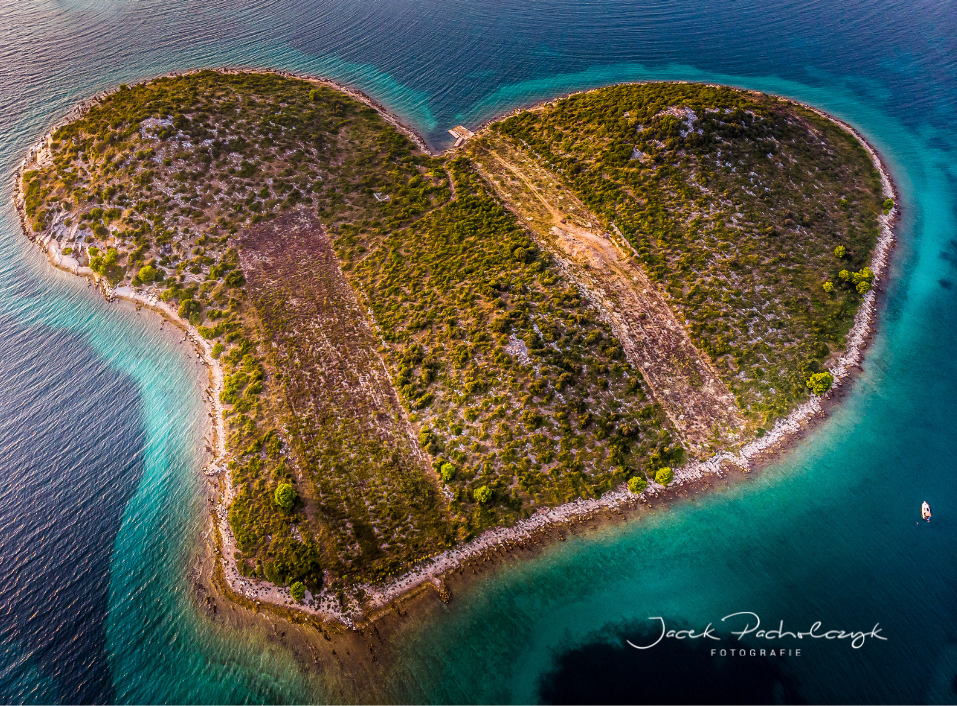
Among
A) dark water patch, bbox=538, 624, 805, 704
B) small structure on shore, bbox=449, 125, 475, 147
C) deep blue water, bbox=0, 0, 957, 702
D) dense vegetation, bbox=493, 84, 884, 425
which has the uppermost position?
small structure on shore, bbox=449, 125, 475, 147

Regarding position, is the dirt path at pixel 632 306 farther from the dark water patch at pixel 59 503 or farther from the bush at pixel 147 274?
the dark water patch at pixel 59 503

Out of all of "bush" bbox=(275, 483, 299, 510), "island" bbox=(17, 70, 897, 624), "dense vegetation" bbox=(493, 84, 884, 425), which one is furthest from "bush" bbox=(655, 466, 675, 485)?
"bush" bbox=(275, 483, 299, 510)

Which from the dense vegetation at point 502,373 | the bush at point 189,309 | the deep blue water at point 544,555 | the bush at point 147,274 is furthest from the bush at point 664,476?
the bush at point 147,274

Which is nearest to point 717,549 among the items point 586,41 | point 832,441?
point 832,441

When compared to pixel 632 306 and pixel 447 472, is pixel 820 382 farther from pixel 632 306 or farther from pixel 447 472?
pixel 447 472

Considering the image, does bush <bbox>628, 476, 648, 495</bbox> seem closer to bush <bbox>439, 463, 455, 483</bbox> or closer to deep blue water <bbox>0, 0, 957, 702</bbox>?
deep blue water <bbox>0, 0, 957, 702</bbox>

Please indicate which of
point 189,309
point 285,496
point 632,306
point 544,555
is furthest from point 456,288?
point 189,309
